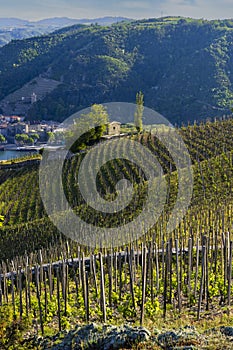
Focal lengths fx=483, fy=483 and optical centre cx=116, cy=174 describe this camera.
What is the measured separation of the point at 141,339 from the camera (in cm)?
805

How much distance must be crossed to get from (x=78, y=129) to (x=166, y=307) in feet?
130

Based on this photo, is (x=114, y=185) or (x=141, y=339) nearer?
(x=141, y=339)

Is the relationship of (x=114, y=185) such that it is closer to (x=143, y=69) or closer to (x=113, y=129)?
(x=113, y=129)

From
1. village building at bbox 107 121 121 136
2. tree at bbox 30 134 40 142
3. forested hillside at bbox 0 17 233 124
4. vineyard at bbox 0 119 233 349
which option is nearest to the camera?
vineyard at bbox 0 119 233 349

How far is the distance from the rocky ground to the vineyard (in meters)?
1.35

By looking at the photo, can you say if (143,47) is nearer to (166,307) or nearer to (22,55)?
(22,55)

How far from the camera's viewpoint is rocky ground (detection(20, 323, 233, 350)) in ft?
25.8

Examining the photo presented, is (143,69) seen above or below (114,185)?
above

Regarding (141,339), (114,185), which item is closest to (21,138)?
(114,185)

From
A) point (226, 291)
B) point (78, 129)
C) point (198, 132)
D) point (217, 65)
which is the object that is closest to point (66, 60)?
point (217, 65)

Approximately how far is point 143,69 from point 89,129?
404ft

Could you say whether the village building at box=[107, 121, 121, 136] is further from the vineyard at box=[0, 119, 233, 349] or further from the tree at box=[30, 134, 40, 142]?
the tree at box=[30, 134, 40, 142]

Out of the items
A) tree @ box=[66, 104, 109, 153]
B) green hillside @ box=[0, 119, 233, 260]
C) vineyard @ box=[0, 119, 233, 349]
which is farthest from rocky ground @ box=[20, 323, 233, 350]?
tree @ box=[66, 104, 109, 153]

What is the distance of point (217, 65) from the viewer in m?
144
